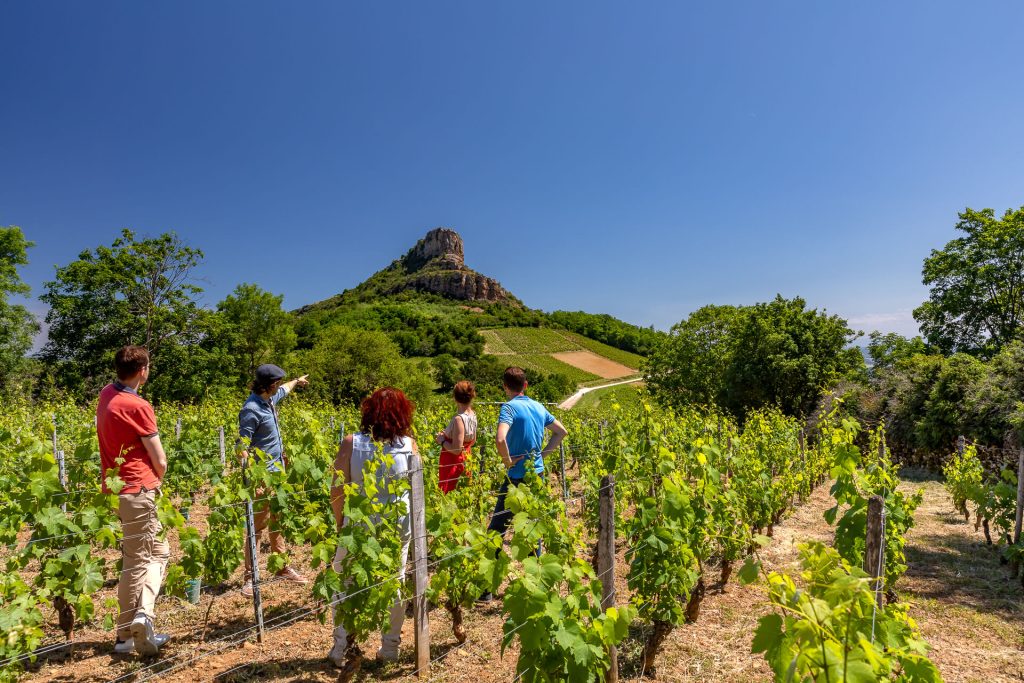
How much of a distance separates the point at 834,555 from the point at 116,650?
3.92 meters

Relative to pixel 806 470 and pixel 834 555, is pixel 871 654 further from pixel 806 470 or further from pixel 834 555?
pixel 806 470

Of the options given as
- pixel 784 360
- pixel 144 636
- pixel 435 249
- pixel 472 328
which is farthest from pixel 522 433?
pixel 435 249

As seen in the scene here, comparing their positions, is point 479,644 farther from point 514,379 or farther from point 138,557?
point 138,557

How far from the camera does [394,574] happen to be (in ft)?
9.40

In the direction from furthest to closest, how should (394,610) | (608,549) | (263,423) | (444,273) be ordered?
(444,273) < (263,423) < (394,610) < (608,549)

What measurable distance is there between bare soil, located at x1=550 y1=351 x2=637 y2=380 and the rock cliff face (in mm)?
49912

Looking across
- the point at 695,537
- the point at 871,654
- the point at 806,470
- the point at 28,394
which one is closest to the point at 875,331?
the point at 806,470

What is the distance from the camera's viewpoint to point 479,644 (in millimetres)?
3486

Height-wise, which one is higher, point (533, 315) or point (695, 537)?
point (533, 315)

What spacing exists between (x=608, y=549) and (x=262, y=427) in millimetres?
2737

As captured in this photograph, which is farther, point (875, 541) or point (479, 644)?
point (479, 644)

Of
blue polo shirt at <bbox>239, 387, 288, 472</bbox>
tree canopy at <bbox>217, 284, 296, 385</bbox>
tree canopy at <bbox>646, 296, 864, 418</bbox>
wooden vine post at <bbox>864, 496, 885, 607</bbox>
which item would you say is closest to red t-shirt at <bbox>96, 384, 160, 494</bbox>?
blue polo shirt at <bbox>239, 387, 288, 472</bbox>

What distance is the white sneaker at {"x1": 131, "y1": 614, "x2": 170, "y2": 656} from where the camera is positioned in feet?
10.00

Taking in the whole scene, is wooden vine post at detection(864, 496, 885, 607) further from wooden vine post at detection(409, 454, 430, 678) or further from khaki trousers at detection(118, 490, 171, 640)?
khaki trousers at detection(118, 490, 171, 640)
